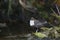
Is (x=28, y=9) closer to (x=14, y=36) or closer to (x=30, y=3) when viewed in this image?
(x=30, y=3)

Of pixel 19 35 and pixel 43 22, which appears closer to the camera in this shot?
pixel 19 35

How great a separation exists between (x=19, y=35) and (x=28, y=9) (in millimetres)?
2117

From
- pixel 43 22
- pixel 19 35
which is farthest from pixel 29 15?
pixel 19 35

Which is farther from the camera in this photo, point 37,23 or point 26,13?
point 26,13

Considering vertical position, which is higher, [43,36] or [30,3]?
[30,3]

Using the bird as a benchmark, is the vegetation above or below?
above

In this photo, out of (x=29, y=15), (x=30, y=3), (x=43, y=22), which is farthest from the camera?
(x=30, y=3)

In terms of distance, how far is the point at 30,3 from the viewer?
8.85 m

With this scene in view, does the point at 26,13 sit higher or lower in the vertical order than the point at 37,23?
higher

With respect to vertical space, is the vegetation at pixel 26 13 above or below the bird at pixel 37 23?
Result: above

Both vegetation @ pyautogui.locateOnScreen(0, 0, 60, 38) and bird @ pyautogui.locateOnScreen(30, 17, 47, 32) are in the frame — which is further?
vegetation @ pyautogui.locateOnScreen(0, 0, 60, 38)

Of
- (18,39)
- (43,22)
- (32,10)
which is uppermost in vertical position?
(32,10)

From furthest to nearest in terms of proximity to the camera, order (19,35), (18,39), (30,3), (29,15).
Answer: (30,3), (29,15), (19,35), (18,39)

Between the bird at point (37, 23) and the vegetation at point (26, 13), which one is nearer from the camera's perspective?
the bird at point (37, 23)
